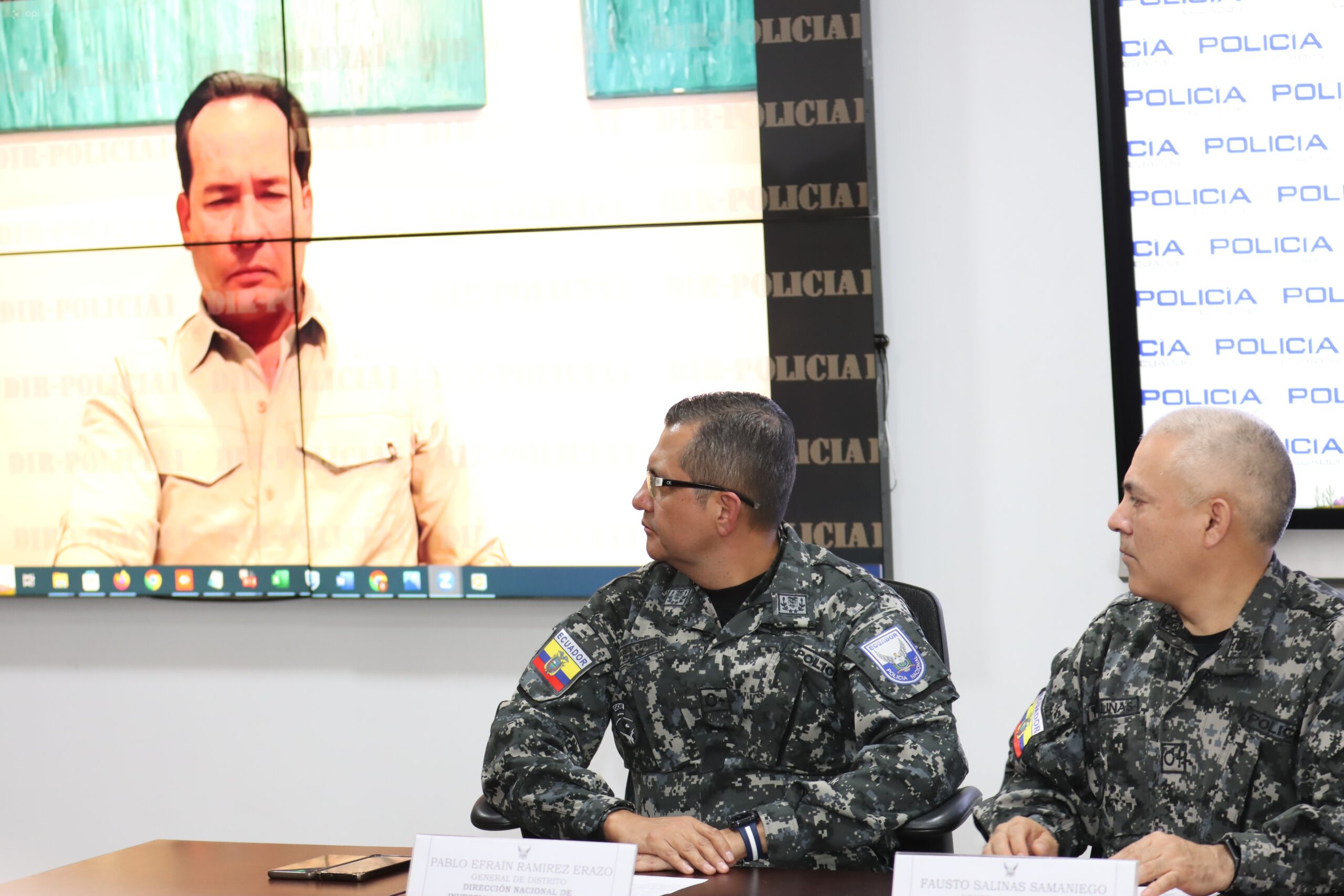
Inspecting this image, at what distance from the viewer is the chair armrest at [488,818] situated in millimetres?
2184

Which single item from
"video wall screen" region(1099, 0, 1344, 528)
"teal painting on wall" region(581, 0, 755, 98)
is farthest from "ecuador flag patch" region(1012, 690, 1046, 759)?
"teal painting on wall" region(581, 0, 755, 98)

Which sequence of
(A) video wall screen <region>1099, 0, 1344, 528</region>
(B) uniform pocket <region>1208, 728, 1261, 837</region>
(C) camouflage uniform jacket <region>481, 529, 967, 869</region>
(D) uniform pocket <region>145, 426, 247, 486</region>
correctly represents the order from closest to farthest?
(B) uniform pocket <region>1208, 728, 1261, 837</region> < (C) camouflage uniform jacket <region>481, 529, 967, 869</region> < (A) video wall screen <region>1099, 0, 1344, 528</region> < (D) uniform pocket <region>145, 426, 247, 486</region>

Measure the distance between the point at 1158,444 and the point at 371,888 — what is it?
1.19 m

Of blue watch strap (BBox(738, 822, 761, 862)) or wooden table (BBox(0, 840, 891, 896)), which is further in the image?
blue watch strap (BBox(738, 822, 761, 862))

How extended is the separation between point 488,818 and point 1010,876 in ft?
3.57

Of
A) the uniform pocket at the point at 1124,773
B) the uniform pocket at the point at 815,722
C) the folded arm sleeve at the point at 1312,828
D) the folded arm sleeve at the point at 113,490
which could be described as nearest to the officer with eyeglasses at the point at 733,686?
the uniform pocket at the point at 815,722

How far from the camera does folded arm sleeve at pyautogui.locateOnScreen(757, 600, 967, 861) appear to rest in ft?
6.34

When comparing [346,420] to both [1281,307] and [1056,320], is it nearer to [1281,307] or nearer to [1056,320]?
[1056,320]

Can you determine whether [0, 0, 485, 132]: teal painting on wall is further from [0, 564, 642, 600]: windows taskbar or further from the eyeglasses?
the eyeglasses

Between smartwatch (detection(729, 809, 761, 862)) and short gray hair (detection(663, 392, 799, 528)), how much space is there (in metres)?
0.51

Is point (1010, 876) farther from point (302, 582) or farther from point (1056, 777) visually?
point (302, 582)

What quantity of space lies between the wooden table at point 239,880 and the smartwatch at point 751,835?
12 cm

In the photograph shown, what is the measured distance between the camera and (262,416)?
3303mm

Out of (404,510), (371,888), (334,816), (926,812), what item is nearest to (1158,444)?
(926,812)
